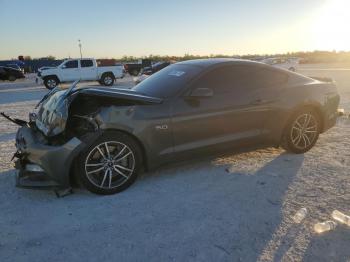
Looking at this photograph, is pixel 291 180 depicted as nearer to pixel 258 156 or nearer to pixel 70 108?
pixel 258 156

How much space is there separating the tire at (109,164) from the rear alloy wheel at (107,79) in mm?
20374

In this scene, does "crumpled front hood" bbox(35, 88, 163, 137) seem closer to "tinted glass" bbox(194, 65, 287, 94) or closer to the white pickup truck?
"tinted glass" bbox(194, 65, 287, 94)

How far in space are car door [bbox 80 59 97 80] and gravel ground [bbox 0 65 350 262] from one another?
18.7m

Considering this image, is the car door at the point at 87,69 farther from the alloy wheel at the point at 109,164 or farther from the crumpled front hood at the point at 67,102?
the alloy wheel at the point at 109,164

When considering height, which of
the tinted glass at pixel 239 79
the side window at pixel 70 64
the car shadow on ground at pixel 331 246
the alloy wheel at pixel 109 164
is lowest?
the car shadow on ground at pixel 331 246

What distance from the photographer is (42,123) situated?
4852 millimetres

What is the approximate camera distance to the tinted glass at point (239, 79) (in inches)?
203

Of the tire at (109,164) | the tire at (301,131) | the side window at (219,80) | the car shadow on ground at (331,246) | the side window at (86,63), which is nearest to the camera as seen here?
the car shadow on ground at (331,246)

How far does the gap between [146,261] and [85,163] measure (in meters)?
1.65

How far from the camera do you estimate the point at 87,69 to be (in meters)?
23.5

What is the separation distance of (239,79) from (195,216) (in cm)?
238

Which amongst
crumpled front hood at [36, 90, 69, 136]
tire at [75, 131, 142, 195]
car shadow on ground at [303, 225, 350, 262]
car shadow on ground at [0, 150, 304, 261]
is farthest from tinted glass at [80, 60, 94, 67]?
car shadow on ground at [303, 225, 350, 262]

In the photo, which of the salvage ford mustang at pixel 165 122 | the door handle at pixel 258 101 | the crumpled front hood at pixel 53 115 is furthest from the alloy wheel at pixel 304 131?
the crumpled front hood at pixel 53 115

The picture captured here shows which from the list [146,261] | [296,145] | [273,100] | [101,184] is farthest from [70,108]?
[296,145]
